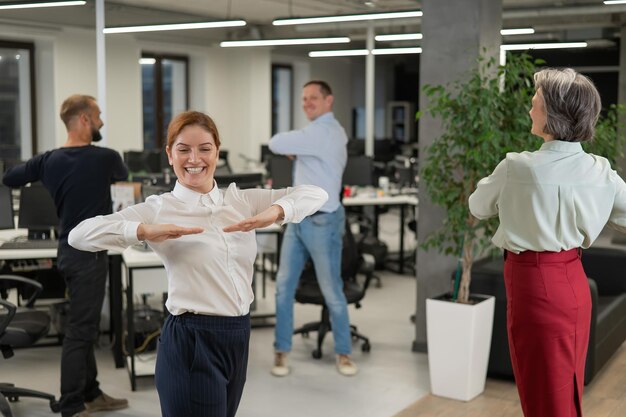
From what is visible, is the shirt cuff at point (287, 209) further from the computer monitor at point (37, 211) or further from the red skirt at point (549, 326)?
the computer monitor at point (37, 211)

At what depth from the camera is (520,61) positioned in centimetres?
468

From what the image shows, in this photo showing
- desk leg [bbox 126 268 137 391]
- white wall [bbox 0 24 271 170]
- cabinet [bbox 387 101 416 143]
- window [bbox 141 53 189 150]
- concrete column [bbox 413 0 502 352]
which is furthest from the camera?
cabinet [bbox 387 101 416 143]

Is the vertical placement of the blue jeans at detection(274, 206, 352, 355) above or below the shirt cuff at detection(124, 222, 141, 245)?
below

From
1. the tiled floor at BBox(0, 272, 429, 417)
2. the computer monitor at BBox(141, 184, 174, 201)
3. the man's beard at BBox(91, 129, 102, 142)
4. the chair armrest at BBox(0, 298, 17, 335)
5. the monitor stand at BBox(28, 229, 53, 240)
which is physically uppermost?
the man's beard at BBox(91, 129, 102, 142)

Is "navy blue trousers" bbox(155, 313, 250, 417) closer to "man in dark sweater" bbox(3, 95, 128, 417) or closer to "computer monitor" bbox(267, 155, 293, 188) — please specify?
"man in dark sweater" bbox(3, 95, 128, 417)

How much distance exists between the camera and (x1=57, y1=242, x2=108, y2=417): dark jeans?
14.1 ft

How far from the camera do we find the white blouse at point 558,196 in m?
2.79

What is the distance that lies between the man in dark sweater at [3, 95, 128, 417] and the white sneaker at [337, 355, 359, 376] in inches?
64.9

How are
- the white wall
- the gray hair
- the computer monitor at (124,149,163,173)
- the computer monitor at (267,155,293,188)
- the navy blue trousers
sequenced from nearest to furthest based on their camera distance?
the navy blue trousers
the gray hair
the computer monitor at (267,155,293,188)
the computer monitor at (124,149,163,173)
the white wall

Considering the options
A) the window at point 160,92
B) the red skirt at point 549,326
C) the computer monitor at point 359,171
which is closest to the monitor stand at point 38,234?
the computer monitor at point 359,171

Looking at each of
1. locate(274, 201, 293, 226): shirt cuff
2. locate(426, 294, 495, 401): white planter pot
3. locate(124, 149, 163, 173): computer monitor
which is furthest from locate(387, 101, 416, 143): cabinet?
locate(274, 201, 293, 226): shirt cuff

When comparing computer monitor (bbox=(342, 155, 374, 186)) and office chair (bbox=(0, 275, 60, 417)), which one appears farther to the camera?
computer monitor (bbox=(342, 155, 374, 186))

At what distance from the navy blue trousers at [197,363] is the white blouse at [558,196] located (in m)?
1.06

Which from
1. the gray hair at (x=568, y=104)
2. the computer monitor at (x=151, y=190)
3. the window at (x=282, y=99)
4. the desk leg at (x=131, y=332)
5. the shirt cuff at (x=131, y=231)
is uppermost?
the window at (x=282, y=99)
